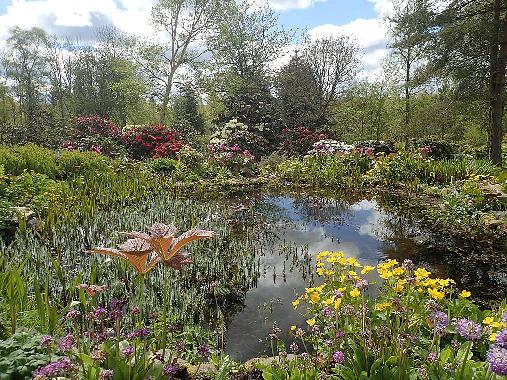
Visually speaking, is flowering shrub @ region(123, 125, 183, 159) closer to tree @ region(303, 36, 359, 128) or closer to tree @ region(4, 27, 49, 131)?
tree @ region(303, 36, 359, 128)

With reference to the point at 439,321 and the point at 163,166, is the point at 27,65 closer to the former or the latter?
the point at 163,166

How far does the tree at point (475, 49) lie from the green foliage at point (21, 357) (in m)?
13.0

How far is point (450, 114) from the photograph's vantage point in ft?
43.5

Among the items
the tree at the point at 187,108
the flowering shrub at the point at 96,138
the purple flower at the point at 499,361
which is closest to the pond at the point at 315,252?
the purple flower at the point at 499,361

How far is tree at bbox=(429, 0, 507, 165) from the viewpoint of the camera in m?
11.4

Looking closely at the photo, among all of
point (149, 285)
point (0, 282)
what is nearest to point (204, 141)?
point (149, 285)

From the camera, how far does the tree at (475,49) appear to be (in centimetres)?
1138

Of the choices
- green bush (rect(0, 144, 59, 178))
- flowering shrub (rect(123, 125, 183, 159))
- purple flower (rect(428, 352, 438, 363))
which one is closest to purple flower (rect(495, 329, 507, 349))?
purple flower (rect(428, 352, 438, 363))

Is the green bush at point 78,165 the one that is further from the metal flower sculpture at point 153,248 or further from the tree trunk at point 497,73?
the tree trunk at point 497,73

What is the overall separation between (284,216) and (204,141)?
37.1 feet

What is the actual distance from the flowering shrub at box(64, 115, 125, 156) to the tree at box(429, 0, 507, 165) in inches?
439

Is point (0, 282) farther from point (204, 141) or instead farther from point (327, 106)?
point (327, 106)

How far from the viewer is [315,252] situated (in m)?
5.41

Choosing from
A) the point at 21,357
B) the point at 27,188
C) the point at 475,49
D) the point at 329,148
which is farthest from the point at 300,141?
the point at 21,357
